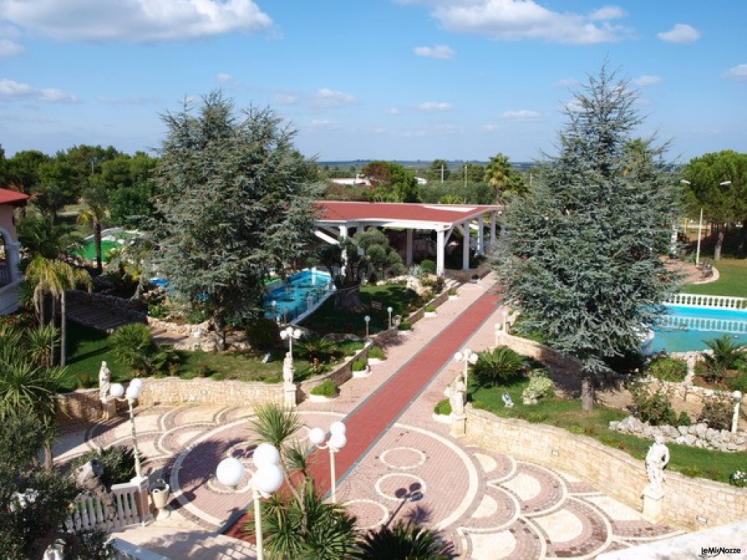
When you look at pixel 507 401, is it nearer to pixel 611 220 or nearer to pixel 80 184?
pixel 611 220

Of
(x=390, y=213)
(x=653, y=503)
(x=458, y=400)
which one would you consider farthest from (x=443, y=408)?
(x=390, y=213)

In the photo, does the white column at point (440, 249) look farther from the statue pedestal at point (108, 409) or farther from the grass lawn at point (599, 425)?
the statue pedestal at point (108, 409)

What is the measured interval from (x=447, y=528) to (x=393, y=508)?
1443 mm

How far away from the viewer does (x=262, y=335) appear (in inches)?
931

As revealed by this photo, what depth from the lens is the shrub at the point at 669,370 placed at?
19.7 m

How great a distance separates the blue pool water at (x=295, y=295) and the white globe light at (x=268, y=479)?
1882 centimetres

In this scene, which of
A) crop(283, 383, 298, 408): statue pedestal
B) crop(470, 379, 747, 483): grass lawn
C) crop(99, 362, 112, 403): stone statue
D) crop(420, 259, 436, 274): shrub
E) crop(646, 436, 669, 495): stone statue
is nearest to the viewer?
crop(646, 436, 669, 495): stone statue

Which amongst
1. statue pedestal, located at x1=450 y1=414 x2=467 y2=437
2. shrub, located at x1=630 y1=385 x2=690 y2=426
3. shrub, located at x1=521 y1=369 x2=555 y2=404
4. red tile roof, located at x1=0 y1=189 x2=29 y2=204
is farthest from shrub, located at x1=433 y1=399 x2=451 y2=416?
red tile roof, located at x1=0 y1=189 x2=29 y2=204

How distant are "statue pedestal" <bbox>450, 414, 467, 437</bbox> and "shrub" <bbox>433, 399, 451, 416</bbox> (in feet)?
3.82

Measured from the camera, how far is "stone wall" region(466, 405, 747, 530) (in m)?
12.9

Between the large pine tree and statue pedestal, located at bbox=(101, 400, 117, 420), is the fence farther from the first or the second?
the large pine tree

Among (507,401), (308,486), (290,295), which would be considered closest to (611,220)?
(507,401)

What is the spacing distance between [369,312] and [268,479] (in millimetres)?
24219

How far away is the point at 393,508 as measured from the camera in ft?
Result: 45.4
